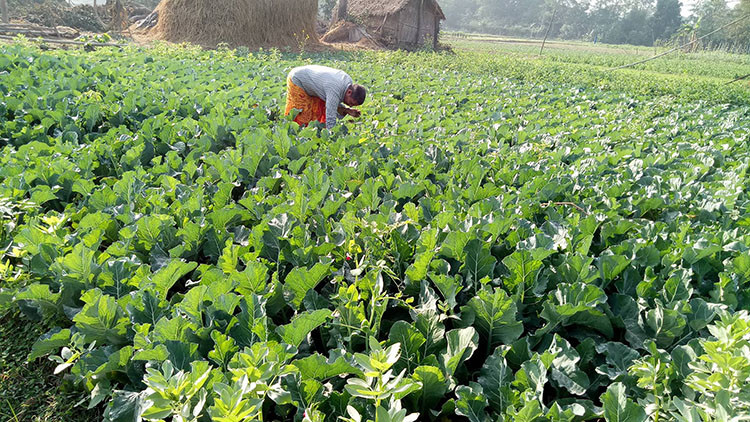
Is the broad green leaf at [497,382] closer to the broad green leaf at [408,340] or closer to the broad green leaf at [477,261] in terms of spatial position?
the broad green leaf at [408,340]

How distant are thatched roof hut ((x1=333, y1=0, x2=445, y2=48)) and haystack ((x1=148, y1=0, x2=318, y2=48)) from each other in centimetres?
627

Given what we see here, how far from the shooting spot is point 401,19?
87.8 feet

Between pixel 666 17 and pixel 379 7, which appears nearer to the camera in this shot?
pixel 379 7

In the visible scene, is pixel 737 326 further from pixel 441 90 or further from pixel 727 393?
pixel 441 90

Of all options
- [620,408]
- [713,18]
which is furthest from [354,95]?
[713,18]

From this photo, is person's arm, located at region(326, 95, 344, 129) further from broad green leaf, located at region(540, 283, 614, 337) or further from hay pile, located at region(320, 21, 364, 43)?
hay pile, located at region(320, 21, 364, 43)

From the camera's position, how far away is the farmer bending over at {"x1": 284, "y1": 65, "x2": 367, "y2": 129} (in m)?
5.50

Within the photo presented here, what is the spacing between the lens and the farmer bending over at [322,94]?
18.0 ft

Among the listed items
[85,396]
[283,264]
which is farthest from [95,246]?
[283,264]

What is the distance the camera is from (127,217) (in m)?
2.50

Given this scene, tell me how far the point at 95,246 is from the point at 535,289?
2.12m

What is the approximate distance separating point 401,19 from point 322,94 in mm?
23276

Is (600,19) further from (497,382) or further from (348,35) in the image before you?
(497,382)

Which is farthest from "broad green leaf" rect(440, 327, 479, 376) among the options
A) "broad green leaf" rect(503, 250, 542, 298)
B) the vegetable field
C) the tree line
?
the tree line
